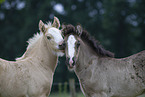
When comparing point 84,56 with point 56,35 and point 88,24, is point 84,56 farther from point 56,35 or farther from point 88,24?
point 88,24

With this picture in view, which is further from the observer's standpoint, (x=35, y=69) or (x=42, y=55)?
(x=42, y=55)

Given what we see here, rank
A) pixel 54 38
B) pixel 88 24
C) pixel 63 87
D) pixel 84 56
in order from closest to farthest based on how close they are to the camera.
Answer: pixel 54 38
pixel 84 56
pixel 63 87
pixel 88 24

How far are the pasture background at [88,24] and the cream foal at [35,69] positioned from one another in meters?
16.3

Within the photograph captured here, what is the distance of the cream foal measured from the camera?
468cm

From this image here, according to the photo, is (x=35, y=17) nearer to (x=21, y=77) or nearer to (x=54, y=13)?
(x=54, y=13)

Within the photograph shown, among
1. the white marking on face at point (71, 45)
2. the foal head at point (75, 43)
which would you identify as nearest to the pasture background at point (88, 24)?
the foal head at point (75, 43)

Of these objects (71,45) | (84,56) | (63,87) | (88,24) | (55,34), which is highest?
(88,24)

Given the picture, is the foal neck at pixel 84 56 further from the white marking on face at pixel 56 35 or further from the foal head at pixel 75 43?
the white marking on face at pixel 56 35

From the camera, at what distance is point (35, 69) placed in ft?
16.9

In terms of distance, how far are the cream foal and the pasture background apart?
53.4 ft

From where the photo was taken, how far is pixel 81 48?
5523 millimetres

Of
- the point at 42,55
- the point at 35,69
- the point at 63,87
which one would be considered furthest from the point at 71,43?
the point at 63,87

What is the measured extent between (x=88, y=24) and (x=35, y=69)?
20.1 m

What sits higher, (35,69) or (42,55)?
(42,55)
